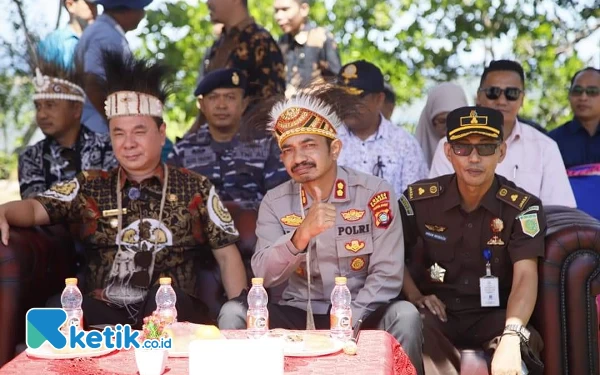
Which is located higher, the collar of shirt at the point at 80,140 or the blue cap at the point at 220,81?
the blue cap at the point at 220,81

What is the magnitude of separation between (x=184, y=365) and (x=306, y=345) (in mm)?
466

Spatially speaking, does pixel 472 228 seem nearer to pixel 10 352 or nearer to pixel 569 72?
pixel 10 352

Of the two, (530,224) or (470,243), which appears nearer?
(530,224)

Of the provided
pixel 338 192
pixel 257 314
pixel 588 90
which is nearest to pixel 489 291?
pixel 338 192

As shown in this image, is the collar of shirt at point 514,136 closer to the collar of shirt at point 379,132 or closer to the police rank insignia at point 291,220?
the collar of shirt at point 379,132

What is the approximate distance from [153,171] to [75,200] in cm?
43

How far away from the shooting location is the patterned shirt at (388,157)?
641 centimetres

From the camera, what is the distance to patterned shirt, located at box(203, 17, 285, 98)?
6699mm

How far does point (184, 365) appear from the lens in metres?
3.53

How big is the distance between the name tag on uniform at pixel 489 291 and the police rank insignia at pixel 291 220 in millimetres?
929

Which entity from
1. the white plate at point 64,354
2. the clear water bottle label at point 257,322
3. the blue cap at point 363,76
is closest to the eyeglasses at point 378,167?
the blue cap at point 363,76

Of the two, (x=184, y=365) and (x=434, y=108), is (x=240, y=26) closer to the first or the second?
(x=434, y=108)

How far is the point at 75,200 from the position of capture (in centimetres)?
520

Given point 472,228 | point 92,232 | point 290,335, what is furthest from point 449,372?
point 92,232
